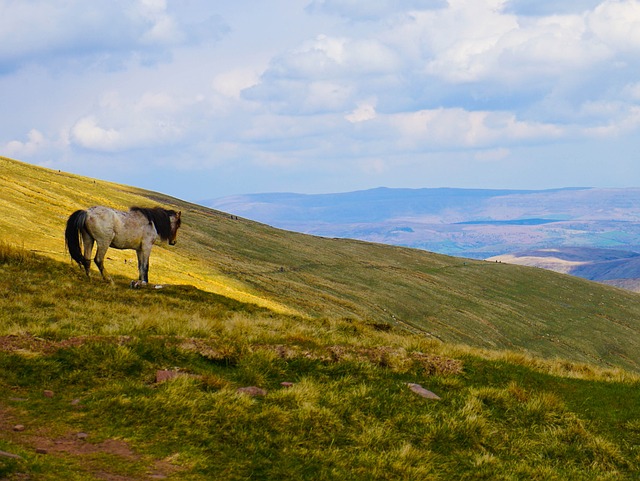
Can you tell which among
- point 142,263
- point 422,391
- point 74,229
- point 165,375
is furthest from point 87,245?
point 422,391

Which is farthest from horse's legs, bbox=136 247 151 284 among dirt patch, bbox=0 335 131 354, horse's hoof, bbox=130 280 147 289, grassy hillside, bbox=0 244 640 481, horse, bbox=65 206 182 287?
dirt patch, bbox=0 335 131 354

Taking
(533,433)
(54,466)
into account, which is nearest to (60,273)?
(54,466)

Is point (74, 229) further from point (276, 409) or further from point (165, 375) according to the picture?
point (276, 409)

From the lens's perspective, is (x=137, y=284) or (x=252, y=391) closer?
(x=252, y=391)

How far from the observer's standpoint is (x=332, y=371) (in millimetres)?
14555

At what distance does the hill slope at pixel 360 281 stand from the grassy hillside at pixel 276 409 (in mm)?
14497

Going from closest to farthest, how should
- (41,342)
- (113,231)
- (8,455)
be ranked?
(8,455)
(41,342)
(113,231)

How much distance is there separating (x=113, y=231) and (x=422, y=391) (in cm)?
1734

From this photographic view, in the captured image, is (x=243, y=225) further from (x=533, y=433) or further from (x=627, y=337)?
(x=533, y=433)

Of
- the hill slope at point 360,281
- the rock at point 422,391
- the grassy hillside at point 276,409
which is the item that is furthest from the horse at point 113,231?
the rock at point 422,391

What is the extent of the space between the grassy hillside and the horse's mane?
33.0 feet

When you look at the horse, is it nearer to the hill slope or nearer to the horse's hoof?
the horse's hoof

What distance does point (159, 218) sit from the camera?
28234 millimetres

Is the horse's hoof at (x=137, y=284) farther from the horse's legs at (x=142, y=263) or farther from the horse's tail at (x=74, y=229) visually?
the horse's tail at (x=74, y=229)
